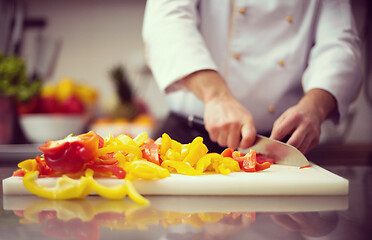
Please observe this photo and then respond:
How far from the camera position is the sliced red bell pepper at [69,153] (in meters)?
0.69

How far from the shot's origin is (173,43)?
1.20 meters

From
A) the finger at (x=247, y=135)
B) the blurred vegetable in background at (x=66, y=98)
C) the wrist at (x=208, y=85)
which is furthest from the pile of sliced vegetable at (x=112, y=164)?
the blurred vegetable in background at (x=66, y=98)

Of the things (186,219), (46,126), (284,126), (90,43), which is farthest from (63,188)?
(90,43)

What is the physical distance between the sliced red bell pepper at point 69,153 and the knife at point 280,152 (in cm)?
45

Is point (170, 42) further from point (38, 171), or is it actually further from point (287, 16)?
point (38, 171)

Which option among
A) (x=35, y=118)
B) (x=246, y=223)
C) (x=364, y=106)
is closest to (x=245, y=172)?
(x=246, y=223)

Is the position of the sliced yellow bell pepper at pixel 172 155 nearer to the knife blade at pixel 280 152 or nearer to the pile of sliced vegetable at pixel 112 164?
the pile of sliced vegetable at pixel 112 164

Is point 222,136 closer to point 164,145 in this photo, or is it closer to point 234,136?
point 234,136

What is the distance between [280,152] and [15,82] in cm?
150

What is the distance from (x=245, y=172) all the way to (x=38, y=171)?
0.40 m

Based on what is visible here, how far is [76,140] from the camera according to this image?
696 mm

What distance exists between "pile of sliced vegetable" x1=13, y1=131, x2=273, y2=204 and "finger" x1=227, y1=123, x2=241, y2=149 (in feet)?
0.53

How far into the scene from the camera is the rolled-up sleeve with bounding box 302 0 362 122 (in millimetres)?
1264

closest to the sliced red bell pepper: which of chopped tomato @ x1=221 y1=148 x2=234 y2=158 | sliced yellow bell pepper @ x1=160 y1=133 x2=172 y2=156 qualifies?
sliced yellow bell pepper @ x1=160 y1=133 x2=172 y2=156
